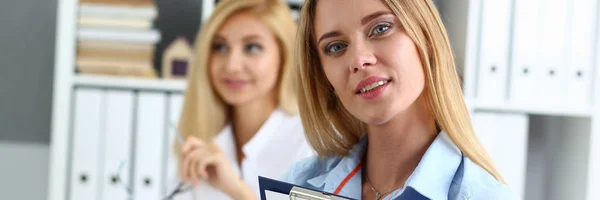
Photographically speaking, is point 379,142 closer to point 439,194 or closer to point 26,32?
point 439,194

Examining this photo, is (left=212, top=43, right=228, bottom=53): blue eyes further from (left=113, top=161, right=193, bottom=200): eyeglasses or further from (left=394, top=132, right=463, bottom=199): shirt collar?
(left=394, top=132, right=463, bottom=199): shirt collar

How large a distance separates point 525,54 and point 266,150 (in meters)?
0.76

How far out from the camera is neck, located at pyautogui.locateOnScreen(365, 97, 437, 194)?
0.90 metres

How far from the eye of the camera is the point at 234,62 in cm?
177

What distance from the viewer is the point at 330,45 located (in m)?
0.90

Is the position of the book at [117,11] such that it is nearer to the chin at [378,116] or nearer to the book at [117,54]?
the book at [117,54]

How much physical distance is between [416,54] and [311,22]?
0.53ft

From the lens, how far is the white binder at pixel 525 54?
1.89 meters

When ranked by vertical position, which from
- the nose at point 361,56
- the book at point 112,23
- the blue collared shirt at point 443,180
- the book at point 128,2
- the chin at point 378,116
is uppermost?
the book at point 128,2

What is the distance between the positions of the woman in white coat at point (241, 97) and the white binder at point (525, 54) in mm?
618

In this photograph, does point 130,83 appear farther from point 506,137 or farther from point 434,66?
point 434,66

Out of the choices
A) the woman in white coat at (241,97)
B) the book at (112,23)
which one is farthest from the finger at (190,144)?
the book at (112,23)

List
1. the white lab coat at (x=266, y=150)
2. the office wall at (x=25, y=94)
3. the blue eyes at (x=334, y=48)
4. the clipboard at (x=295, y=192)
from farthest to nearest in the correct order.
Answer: the office wall at (x=25, y=94), the white lab coat at (x=266, y=150), the blue eyes at (x=334, y=48), the clipboard at (x=295, y=192)

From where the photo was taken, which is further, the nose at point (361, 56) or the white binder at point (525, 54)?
the white binder at point (525, 54)
